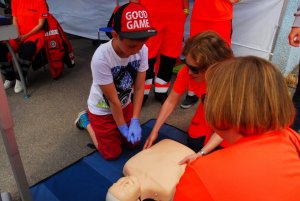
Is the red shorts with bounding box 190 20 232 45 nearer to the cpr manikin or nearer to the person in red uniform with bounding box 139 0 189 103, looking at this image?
the person in red uniform with bounding box 139 0 189 103

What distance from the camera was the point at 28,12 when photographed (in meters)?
2.49

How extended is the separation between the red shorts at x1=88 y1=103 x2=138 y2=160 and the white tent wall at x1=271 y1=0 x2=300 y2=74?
1622 millimetres

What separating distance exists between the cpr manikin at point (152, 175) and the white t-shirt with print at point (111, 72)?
411 millimetres

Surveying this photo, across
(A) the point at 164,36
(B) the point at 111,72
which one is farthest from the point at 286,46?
(B) the point at 111,72

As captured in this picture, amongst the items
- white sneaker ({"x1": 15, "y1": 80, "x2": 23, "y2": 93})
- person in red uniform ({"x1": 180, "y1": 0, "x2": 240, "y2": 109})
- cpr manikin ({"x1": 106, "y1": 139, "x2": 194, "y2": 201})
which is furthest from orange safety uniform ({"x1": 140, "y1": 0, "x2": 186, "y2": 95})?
white sneaker ({"x1": 15, "y1": 80, "x2": 23, "y2": 93})

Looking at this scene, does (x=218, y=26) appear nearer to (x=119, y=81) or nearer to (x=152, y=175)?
(x=119, y=81)

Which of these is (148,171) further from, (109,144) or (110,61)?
(110,61)

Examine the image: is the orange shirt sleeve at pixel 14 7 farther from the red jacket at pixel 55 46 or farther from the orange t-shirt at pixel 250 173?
the orange t-shirt at pixel 250 173

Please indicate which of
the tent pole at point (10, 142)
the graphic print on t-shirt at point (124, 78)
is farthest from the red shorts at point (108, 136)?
the tent pole at point (10, 142)

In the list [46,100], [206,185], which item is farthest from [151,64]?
[206,185]

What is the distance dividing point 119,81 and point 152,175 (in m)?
0.59

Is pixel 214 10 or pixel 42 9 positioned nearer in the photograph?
pixel 214 10

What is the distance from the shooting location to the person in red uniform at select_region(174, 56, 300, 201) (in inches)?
22.0

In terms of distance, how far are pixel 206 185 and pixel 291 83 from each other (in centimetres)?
246
